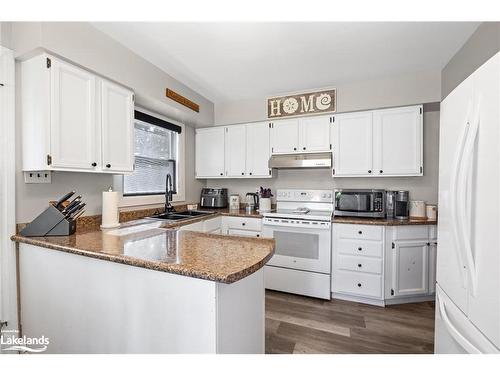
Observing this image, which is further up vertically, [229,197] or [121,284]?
[229,197]

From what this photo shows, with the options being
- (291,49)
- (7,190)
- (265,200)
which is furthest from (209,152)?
(7,190)

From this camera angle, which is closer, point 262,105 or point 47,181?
point 47,181

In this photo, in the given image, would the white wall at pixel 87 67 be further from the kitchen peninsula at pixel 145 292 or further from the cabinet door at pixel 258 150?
the cabinet door at pixel 258 150

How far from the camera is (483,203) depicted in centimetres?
81

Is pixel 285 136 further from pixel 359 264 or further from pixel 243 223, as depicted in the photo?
pixel 359 264

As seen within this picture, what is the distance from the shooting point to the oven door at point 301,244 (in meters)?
2.63

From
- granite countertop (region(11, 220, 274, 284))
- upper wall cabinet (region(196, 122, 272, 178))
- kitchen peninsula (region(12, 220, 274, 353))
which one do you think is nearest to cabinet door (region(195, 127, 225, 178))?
upper wall cabinet (region(196, 122, 272, 178))

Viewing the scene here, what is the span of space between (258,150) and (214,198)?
1.00 metres

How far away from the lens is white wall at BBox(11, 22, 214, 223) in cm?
159

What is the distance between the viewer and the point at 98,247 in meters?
1.30

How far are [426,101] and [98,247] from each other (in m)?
3.31

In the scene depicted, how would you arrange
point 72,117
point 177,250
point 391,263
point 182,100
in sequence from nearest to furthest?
point 177,250, point 72,117, point 391,263, point 182,100
